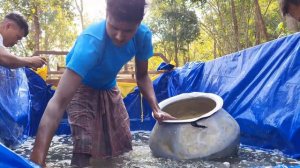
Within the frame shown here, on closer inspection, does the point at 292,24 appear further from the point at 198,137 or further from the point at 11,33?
the point at 11,33

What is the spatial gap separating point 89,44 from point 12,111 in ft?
6.88

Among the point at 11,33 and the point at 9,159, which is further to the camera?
the point at 11,33

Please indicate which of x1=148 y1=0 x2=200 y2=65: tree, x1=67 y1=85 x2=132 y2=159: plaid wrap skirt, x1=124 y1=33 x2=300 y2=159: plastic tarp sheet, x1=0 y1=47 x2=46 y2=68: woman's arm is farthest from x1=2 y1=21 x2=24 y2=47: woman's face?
x1=148 y1=0 x2=200 y2=65: tree

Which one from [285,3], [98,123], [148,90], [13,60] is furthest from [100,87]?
[285,3]

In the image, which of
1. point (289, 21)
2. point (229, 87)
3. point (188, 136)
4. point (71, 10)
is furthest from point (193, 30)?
point (188, 136)

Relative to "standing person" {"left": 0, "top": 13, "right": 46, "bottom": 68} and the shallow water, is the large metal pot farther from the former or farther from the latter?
"standing person" {"left": 0, "top": 13, "right": 46, "bottom": 68}

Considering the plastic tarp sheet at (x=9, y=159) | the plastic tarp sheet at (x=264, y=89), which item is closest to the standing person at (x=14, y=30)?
the plastic tarp sheet at (x=264, y=89)

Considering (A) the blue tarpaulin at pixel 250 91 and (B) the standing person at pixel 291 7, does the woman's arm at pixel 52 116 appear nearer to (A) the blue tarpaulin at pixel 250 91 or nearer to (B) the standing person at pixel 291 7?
(B) the standing person at pixel 291 7

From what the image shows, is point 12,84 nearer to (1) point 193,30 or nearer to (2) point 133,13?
(2) point 133,13

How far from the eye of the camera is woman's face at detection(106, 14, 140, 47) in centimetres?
175

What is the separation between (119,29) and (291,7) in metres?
0.83

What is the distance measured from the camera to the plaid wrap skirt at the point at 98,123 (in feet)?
7.13

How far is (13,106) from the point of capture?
364 centimetres

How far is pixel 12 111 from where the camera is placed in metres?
3.56
